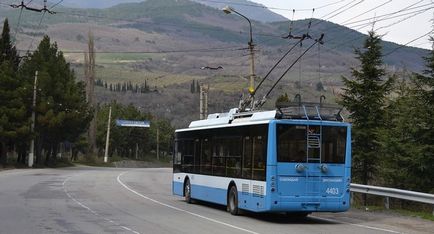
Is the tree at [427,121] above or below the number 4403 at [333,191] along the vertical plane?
above

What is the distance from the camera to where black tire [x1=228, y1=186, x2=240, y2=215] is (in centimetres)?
1975

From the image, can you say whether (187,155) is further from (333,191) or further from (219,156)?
(333,191)

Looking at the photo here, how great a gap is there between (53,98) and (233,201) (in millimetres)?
47784

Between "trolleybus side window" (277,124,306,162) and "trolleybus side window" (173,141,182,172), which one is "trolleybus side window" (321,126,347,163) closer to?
"trolleybus side window" (277,124,306,162)

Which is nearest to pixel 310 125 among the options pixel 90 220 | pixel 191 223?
pixel 191 223

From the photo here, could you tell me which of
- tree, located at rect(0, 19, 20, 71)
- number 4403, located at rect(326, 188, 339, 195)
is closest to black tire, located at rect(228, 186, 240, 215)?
number 4403, located at rect(326, 188, 339, 195)

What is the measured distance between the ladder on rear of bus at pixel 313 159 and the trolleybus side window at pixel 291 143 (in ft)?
0.48

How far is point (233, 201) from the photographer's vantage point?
2005cm

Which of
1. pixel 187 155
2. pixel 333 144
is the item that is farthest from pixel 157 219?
pixel 187 155

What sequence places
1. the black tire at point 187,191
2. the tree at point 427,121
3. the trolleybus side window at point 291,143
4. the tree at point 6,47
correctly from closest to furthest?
the trolleybus side window at point 291,143
the tree at point 427,121
the black tire at point 187,191
the tree at point 6,47

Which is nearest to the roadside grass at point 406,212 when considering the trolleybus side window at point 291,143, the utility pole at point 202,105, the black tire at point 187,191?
the trolleybus side window at point 291,143

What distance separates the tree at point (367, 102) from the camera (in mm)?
28656

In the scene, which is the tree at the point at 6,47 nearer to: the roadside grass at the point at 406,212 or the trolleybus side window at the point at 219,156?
the trolleybus side window at the point at 219,156

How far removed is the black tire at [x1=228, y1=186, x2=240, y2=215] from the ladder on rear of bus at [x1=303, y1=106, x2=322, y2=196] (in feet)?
Answer: 8.91
